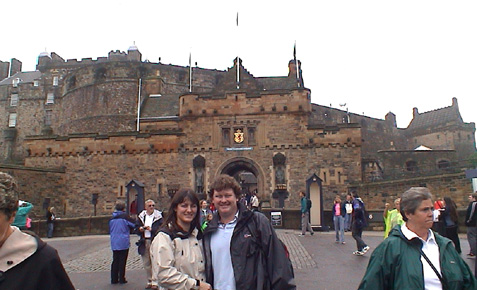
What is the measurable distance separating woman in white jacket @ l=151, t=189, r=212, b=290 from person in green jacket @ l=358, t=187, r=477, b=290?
3.67 feet

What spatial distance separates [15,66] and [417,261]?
63198 millimetres

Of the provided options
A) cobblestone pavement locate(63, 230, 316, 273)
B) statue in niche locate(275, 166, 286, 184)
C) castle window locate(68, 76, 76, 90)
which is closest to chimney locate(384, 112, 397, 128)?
statue in niche locate(275, 166, 286, 184)

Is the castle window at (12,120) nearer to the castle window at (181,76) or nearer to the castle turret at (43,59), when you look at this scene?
the castle turret at (43,59)

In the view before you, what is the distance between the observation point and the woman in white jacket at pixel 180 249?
2842mm

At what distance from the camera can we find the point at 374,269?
2625 mm

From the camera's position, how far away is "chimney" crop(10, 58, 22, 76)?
55.9 m

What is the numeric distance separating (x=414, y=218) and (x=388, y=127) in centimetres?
5076

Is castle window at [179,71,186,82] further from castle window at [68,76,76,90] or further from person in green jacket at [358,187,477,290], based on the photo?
person in green jacket at [358,187,477,290]

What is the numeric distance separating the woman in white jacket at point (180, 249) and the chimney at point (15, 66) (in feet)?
199

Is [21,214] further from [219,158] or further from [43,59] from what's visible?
[43,59]

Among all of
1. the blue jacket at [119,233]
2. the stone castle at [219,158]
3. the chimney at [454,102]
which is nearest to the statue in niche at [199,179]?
the stone castle at [219,158]

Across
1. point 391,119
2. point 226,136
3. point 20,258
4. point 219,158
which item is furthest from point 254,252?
point 391,119

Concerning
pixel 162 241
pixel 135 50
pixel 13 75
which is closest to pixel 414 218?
pixel 162 241

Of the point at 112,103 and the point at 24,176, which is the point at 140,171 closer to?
the point at 24,176
